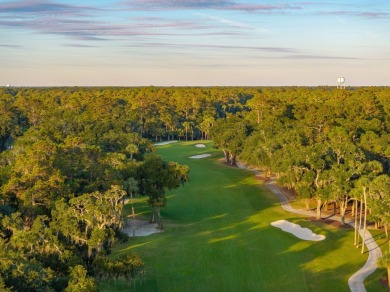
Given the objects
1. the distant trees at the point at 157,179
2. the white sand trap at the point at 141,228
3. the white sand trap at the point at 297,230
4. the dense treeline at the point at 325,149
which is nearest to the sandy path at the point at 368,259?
the dense treeline at the point at 325,149

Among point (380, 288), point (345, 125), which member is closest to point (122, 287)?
point (380, 288)

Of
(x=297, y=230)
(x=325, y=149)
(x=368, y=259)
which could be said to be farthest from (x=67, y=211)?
(x=325, y=149)

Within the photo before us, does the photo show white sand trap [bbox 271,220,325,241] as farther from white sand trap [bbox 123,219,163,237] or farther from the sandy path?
white sand trap [bbox 123,219,163,237]

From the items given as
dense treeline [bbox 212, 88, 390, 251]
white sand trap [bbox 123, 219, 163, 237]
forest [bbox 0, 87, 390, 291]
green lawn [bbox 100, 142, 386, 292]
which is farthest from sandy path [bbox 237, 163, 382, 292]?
white sand trap [bbox 123, 219, 163, 237]

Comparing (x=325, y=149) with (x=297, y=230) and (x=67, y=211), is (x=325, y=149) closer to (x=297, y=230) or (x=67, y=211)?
(x=297, y=230)

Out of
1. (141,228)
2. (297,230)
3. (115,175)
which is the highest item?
(115,175)

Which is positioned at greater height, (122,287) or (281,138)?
(281,138)

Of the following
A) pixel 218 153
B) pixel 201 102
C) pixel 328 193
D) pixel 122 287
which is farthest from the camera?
pixel 201 102

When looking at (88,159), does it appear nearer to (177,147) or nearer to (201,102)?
(177,147)
